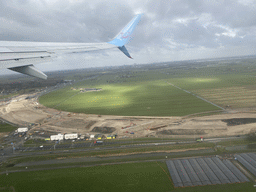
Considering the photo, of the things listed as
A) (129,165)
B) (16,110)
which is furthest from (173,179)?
(16,110)

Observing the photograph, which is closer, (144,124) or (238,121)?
(238,121)

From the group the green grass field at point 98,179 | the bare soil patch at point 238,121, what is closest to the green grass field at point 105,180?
the green grass field at point 98,179

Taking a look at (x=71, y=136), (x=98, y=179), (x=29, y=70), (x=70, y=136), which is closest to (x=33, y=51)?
(x=29, y=70)

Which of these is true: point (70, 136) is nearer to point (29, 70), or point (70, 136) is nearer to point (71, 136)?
point (71, 136)

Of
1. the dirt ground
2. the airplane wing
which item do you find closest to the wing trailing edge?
the airplane wing

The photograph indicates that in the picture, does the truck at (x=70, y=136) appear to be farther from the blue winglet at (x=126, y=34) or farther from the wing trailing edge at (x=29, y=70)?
the wing trailing edge at (x=29, y=70)

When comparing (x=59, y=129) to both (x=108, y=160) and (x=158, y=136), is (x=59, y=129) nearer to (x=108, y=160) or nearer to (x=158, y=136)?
(x=108, y=160)
